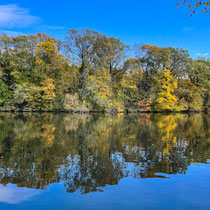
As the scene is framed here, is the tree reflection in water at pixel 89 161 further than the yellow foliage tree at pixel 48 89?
No

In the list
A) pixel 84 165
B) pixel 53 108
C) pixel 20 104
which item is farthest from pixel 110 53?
pixel 84 165

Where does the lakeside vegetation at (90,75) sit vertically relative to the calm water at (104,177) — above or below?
above

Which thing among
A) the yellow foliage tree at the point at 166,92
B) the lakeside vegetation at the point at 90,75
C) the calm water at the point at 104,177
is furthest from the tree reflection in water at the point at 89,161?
the yellow foliage tree at the point at 166,92

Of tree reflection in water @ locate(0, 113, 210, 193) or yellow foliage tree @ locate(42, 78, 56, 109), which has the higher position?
yellow foliage tree @ locate(42, 78, 56, 109)

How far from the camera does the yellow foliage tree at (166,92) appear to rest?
48003 mm

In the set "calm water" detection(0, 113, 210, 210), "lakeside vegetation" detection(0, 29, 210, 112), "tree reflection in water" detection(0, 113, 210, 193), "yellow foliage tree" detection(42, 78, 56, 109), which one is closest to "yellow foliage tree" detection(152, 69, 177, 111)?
"lakeside vegetation" detection(0, 29, 210, 112)

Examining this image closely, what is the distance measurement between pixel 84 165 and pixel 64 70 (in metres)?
44.3

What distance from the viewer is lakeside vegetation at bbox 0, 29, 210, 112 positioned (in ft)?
153

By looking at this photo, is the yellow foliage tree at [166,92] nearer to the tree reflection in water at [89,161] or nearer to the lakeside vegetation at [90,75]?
the lakeside vegetation at [90,75]

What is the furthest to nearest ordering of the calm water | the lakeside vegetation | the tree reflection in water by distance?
1. the lakeside vegetation
2. the tree reflection in water
3. the calm water

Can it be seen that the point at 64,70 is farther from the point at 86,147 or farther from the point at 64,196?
the point at 64,196

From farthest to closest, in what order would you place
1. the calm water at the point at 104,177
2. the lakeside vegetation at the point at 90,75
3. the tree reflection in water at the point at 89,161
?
the lakeside vegetation at the point at 90,75, the tree reflection in water at the point at 89,161, the calm water at the point at 104,177

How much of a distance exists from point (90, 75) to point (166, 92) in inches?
663

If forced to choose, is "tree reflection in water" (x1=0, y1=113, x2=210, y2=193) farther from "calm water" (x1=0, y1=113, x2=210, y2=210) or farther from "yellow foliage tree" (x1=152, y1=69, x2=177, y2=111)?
"yellow foliage tree" (x1=152, y1=69, x2=177, y2=111)
